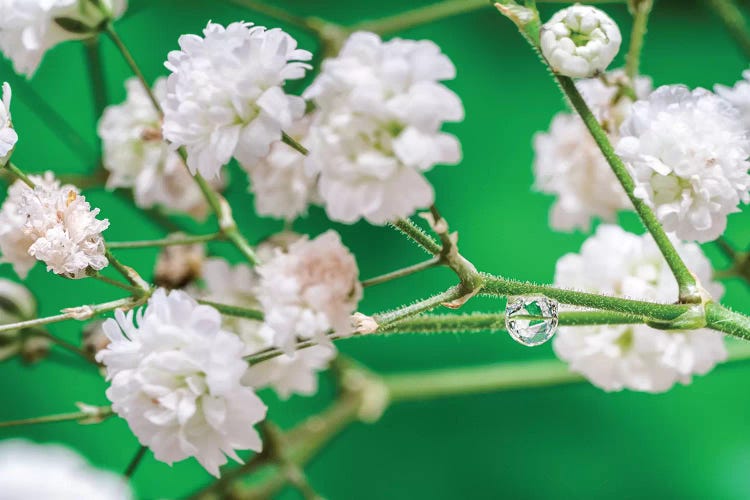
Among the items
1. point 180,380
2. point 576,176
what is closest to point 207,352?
point 180,380

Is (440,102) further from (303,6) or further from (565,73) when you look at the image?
(303,6)

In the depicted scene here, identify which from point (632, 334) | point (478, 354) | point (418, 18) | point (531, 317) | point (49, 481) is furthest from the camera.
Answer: point (478, 354)

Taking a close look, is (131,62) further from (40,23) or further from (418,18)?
(418,18)

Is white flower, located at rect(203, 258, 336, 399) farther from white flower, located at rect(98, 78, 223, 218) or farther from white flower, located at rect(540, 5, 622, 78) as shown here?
white flower, located at rect(540, 5, 622, 78)

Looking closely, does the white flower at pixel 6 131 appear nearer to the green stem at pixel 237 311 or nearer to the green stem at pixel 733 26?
the green stem at pixel 237 311

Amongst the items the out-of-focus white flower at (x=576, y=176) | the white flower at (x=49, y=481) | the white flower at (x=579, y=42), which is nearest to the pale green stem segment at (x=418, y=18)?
the out-of-focus white flower at (x=576, y=176)

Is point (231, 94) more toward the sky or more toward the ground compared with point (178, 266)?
more toward the sky

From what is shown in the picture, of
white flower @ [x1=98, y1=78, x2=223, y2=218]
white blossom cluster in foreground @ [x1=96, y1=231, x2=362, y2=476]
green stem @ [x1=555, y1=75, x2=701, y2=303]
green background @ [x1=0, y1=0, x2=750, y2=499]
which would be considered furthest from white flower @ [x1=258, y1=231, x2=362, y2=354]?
green background @ [x1=0, y1=0, x2=750, y2=499]

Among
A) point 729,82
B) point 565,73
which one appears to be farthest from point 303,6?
point 565,73
